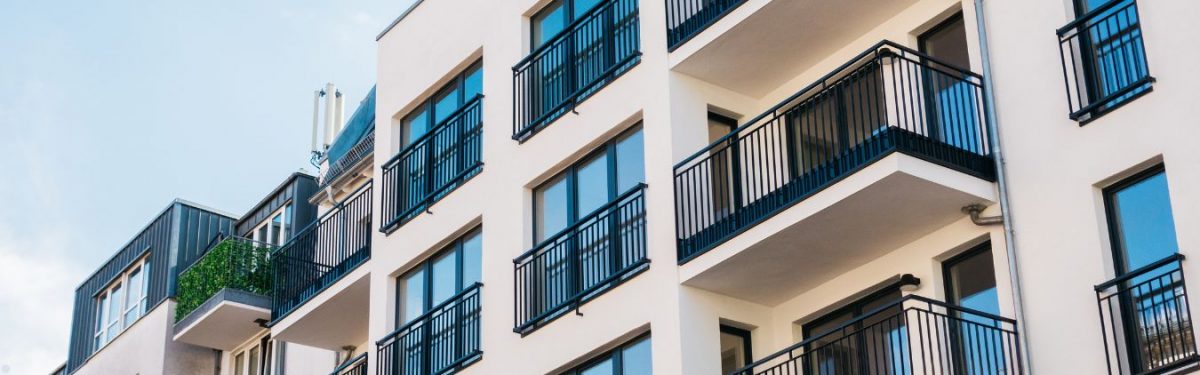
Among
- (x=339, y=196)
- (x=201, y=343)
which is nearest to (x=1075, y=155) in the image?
(x=339, y=196)

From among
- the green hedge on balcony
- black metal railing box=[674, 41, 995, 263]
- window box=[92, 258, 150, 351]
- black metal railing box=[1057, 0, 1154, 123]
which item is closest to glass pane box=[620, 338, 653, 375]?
black metal railing box=[674, 41, 995, 263]

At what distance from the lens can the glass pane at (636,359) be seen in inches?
964

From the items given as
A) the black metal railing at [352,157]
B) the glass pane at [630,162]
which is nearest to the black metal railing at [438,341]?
the glass pane at [630,162]

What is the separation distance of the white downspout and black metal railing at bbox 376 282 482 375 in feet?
29.3

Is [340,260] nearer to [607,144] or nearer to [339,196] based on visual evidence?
[339,196]

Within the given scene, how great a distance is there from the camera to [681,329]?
927 inches

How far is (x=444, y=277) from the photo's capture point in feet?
97.0

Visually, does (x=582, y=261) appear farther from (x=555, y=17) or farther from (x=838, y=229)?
(x=838, y=229)

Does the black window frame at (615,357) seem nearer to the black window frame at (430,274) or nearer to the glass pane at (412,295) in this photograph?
the black window frame at (430,274)

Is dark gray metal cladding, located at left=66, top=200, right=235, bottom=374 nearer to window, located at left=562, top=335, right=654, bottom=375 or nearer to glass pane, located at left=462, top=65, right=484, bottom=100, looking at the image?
glass pane, located at left=462, top=65, right=484, bottom=100

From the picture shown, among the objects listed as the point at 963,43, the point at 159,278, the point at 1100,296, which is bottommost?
the point at 1100,296

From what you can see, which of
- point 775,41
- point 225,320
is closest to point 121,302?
point 225,320

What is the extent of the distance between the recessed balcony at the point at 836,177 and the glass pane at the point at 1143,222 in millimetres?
1726

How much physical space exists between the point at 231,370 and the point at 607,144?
47.3 feet
